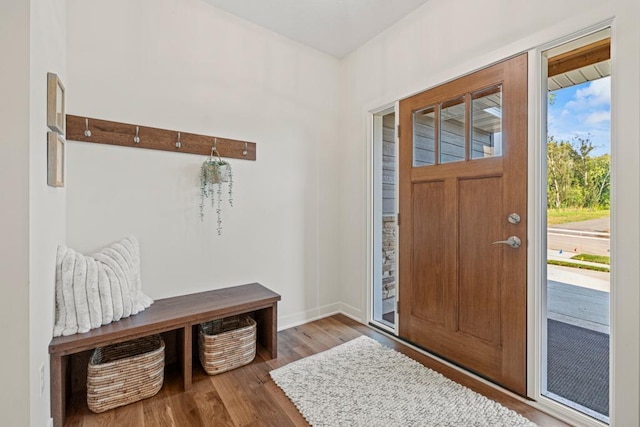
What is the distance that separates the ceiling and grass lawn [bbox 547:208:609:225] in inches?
88.5

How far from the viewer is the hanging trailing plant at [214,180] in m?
2.32

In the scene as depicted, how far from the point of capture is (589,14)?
4.91 ft

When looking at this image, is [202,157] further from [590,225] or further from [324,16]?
[590,225]

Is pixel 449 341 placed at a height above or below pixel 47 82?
below

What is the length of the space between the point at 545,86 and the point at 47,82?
2558 millimetres

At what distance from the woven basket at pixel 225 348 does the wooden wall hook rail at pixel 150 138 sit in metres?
1.32

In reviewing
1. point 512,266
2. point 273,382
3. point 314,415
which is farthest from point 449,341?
point 273,382

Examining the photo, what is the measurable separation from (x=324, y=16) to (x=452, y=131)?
55.8 inches

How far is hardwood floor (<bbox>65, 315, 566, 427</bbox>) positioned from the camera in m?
1.60

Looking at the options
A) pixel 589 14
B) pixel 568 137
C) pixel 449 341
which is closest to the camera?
pixel 589 14

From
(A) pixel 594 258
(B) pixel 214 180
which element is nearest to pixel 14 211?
(B) pixel 214 180

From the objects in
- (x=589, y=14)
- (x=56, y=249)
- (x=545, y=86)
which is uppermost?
(x=589, y=14)

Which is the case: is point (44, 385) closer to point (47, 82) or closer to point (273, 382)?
point (273, 382)

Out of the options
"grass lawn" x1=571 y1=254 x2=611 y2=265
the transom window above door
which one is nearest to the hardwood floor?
the transom window above door
